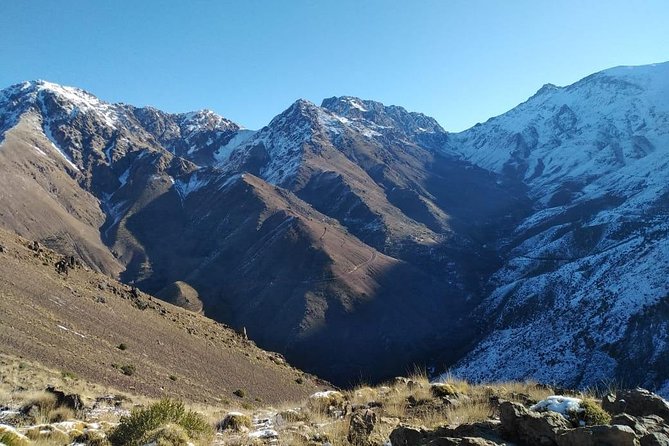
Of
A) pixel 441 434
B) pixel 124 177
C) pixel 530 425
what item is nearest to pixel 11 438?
pixel 441 434

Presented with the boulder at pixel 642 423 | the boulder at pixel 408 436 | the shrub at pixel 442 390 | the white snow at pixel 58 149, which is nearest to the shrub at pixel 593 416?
the boulder at pixel 642 423

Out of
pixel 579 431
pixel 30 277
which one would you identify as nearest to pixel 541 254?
pixel 30 277

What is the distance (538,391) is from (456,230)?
145 m

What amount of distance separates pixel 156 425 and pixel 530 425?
6.53 metres

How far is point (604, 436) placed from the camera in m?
6.02

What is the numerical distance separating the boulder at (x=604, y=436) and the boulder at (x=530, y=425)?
51 centimetres

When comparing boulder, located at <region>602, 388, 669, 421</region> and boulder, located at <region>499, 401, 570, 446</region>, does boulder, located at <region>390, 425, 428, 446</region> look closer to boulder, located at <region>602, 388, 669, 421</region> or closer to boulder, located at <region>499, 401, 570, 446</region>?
boulder, located at <region>499, 401, 570, 446</region>

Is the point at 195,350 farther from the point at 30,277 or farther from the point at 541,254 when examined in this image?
the point at 541,254

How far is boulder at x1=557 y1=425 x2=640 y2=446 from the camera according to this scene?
5.94m

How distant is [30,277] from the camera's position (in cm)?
4366

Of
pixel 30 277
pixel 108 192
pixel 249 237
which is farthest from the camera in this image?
pixel 108 192

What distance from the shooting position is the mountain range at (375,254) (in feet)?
227

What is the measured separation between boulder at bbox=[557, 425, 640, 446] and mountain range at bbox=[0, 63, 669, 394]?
55194 mm

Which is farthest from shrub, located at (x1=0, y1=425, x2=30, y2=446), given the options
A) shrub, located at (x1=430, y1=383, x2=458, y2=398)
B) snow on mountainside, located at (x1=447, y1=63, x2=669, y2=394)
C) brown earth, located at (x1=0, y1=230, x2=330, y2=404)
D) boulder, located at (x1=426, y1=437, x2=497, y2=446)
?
snow on mountainside, located at (x1=447, y1=63, x2=669, y2=394)
